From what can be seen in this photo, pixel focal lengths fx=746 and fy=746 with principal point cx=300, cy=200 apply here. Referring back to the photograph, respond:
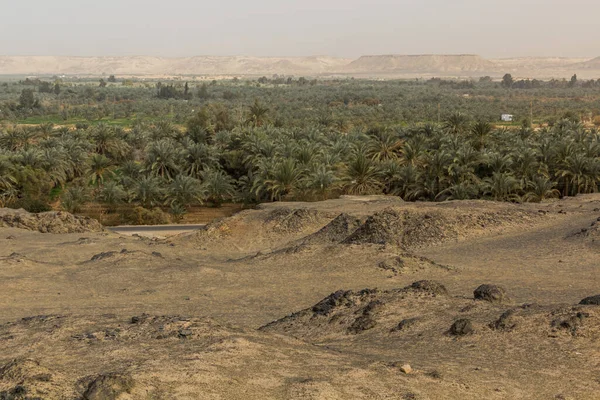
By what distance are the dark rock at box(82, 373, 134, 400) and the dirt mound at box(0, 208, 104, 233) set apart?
68.8 ft

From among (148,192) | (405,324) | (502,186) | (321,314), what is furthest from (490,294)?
(148,192)

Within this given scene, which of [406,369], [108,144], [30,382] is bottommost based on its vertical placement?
[108,144]

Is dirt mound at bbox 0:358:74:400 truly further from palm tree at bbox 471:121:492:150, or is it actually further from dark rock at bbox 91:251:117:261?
palm tree at bbox 471:121:492:150

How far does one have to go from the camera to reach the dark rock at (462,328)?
11180 mm

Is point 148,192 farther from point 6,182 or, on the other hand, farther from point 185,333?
point 185,333

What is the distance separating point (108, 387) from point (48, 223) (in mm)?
21805

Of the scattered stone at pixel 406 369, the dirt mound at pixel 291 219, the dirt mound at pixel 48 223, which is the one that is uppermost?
the scattered stone at pixel 406 369

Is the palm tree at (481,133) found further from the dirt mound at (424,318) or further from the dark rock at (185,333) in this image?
the dark rock at (185,333)

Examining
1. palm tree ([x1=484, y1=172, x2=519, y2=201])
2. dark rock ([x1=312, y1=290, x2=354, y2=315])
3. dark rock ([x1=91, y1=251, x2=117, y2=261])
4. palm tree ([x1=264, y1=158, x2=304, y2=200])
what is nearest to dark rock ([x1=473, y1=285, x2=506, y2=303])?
dark rock ([x1=312, y1=290, x2=354, y2=315])

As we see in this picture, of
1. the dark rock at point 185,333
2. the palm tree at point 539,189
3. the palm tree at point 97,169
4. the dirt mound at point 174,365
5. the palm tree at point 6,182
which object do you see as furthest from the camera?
the palm tree at point 97,169

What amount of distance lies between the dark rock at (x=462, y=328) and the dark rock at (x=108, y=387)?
5.19m

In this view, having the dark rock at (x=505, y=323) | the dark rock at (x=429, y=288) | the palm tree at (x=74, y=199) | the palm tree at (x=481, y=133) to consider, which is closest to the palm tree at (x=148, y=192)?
the palm tree at (x=74, y=199)

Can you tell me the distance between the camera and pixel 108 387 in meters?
7.94

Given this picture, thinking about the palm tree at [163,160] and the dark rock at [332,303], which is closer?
the dark rock at [332,303]
